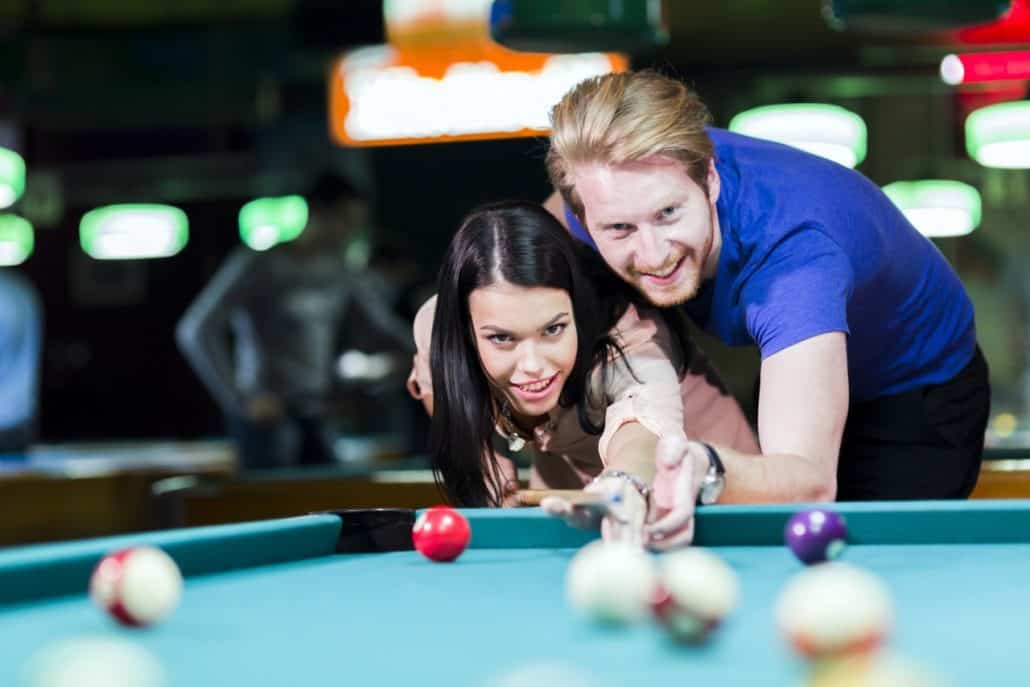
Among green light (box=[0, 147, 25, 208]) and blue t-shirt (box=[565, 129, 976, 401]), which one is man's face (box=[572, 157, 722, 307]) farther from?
green light (box=[0, 147, 25, 208])

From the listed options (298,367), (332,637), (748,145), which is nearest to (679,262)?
(748,145)

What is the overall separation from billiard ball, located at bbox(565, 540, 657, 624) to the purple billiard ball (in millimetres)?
449

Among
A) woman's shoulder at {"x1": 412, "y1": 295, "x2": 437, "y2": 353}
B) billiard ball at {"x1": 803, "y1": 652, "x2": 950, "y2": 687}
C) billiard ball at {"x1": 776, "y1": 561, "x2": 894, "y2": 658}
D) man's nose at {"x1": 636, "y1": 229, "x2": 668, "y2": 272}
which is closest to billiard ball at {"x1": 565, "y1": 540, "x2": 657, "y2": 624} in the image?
billiard ball at {"x1": 776, "y1": 561, "x2": 894, "y2": 658}

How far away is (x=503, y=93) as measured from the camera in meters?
7.35

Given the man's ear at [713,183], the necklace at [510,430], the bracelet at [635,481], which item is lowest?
the necklace at [510,430]

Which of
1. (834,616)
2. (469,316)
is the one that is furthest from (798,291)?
(834,616)

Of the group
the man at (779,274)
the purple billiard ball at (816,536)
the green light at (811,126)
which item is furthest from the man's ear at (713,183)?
the green light at (811,126)

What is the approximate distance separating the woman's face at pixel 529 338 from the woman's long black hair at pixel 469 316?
0.02 metres

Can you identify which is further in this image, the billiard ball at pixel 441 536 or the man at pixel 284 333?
the man at pixel 284 333

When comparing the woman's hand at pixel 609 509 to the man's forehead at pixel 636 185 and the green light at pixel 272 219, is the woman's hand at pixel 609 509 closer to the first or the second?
the man's forehead at pixel 636 185

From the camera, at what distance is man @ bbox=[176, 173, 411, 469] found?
5.98m

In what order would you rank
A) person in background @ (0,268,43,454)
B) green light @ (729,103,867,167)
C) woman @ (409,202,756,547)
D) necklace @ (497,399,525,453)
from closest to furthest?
woman @ (409,202,756,547), necklace @ (497,399,525,453), green light @ (729,103,867,167), person in background @ (0,268,43,454)

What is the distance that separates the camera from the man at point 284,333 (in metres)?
5.98

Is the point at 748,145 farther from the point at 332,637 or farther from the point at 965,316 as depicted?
the point at 332,637
